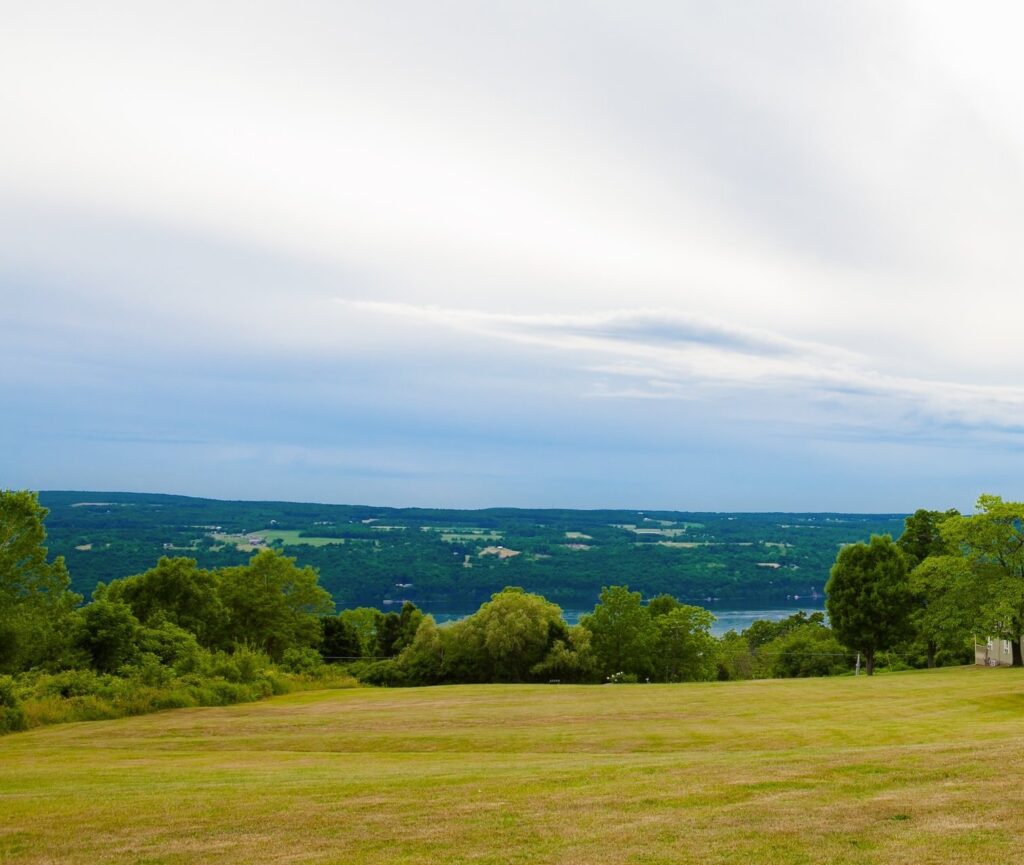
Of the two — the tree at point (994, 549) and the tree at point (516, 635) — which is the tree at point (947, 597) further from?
the tree at point (516, 635)

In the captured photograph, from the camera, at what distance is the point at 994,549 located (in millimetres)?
44500

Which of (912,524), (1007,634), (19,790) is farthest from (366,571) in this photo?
(19,790)

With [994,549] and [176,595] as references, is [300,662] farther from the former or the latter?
[994,549]

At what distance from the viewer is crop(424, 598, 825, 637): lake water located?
409 ft

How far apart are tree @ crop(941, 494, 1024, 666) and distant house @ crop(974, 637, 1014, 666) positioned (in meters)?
1.59

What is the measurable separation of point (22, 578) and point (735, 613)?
130572mm

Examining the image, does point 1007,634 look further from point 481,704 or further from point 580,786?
point 580,786

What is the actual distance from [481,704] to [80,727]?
13019 millimetres

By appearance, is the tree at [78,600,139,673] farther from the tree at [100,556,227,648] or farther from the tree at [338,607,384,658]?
the tree at [338,607,384,658]

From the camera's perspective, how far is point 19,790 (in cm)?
1689

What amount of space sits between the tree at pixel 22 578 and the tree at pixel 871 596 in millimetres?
38525

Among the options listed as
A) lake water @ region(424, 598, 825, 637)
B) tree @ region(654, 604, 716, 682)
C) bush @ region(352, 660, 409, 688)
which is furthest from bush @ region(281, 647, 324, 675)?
lake water @ region(424, 598, 825, 637)

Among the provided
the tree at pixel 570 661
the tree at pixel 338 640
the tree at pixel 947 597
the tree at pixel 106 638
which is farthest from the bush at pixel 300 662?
the tree at pixel 947 597

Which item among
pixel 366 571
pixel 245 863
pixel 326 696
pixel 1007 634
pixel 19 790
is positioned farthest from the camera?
pixel 366 571
